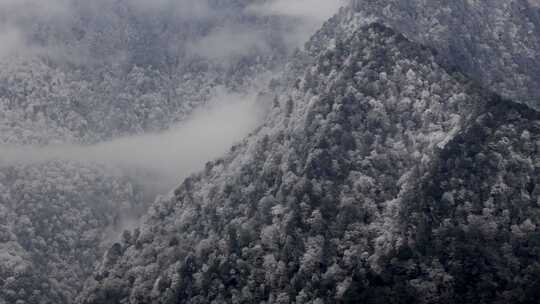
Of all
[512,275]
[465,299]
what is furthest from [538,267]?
[465,299]

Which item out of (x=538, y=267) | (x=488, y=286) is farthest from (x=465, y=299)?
(x=538, y=267)

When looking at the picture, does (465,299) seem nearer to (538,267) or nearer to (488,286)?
(488,286)

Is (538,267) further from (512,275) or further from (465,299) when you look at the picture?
(465,299)
